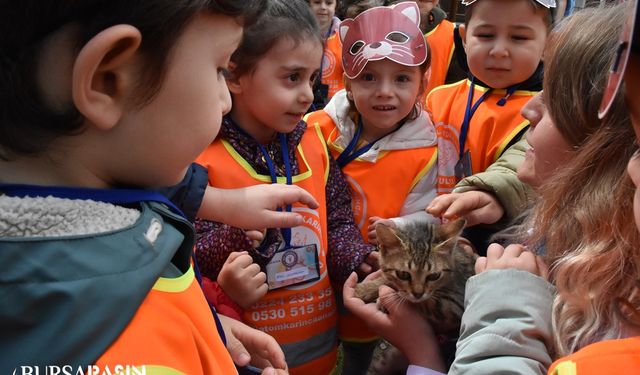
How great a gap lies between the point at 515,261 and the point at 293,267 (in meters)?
1.06

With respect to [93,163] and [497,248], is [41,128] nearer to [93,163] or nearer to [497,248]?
[93,163]

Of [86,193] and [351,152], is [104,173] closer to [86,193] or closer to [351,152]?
[86,193]

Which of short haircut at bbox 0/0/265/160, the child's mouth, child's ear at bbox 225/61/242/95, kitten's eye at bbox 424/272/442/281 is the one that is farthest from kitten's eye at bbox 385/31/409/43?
short haircut at bbox 0/0/265/160

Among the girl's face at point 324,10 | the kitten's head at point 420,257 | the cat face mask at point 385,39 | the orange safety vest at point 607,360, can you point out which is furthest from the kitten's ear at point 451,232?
the girl's face at point 324,10

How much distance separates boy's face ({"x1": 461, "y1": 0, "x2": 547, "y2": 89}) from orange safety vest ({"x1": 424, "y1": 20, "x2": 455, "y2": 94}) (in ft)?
5.88

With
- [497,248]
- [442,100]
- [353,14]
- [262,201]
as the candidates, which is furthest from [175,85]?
[353,14]

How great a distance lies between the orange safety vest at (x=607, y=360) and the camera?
0.93 metres

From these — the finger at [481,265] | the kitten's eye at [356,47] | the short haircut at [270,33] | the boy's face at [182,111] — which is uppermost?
the boy's face at [182,111]

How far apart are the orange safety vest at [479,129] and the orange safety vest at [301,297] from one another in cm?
76

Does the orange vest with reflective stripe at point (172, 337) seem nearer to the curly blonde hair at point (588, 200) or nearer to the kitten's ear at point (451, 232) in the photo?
the curly blonde hair at point (588, 200)

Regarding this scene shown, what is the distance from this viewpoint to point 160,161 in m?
1.08

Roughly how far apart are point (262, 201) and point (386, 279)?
733 millimetres

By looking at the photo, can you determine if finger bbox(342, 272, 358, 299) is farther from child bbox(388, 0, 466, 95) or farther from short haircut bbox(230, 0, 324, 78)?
child bbox(388, 0, 466, 95)

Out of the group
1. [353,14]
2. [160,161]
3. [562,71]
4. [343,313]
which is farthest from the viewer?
[353,14]
